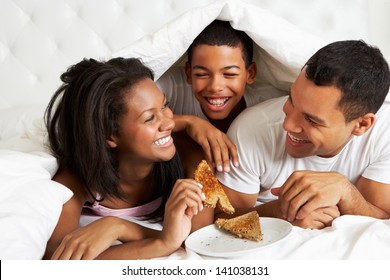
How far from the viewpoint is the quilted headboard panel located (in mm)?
2221

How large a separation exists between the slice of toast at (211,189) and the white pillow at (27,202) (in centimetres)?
36

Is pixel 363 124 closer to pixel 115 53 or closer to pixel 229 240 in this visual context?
pixel 229 240

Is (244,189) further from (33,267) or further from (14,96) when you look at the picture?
(14,96)

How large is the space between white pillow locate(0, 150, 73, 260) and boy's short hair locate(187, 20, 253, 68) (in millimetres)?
593

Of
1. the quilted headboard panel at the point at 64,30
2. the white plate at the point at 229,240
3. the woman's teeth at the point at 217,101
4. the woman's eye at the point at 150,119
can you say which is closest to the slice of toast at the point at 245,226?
the white plate at the point at 229,240

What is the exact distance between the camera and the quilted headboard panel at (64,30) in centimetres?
222

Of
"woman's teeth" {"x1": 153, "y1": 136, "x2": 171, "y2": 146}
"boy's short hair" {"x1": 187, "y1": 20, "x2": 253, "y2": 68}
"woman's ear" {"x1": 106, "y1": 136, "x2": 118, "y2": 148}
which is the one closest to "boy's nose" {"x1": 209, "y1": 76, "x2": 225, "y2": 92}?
"boy's short hair" {"x1": 187, "y1": 20, "x2": 253, "y2": 68}

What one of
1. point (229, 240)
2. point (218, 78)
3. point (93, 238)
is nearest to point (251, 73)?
point (218, 78)

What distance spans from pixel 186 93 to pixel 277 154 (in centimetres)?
44

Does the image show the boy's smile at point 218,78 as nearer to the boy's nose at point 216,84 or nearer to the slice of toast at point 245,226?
the boy's nose at point 216,84

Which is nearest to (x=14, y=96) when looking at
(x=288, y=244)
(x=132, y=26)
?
(x=132, y=26)

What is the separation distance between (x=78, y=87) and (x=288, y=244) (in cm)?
72

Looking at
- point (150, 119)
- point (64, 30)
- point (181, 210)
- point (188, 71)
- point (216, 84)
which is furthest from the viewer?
point (64, 30)

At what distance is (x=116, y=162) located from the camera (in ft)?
5.13
